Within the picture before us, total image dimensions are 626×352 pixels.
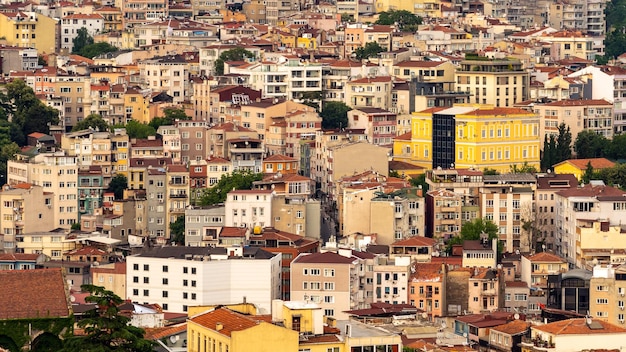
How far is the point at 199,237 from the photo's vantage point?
78.5 meters

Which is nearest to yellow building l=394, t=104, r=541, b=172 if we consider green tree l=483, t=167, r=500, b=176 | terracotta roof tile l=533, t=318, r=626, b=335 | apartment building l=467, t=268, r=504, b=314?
green tree l=483, t=167, r=500, b=176

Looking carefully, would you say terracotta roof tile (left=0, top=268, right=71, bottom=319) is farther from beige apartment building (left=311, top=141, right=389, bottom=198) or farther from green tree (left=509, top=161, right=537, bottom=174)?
green tree (left=509, top=161, right=537, bottom=174)

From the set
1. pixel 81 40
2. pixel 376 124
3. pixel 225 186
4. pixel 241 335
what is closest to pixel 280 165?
pixel 225 186

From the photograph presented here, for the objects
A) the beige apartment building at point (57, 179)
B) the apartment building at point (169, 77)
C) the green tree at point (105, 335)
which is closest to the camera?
the green tree at point (105, 335)

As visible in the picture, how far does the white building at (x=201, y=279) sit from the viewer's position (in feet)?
225

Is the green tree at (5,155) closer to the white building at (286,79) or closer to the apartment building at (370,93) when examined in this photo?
the white building at (286,79)

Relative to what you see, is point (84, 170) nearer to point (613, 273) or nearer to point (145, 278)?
point (145, 278)

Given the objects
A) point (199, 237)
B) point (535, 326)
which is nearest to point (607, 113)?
point (199, 237)

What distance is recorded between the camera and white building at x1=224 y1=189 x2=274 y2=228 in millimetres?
78125

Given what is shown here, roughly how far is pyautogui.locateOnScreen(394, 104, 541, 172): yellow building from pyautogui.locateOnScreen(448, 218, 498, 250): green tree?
37.2ft

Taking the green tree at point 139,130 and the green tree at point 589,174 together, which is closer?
the green tree at point 589,174

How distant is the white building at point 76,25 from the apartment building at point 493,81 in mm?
29142

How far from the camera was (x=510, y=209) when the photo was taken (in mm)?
80750

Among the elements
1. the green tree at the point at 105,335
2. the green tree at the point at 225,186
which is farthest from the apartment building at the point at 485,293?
the green tree at the point at 105,335
